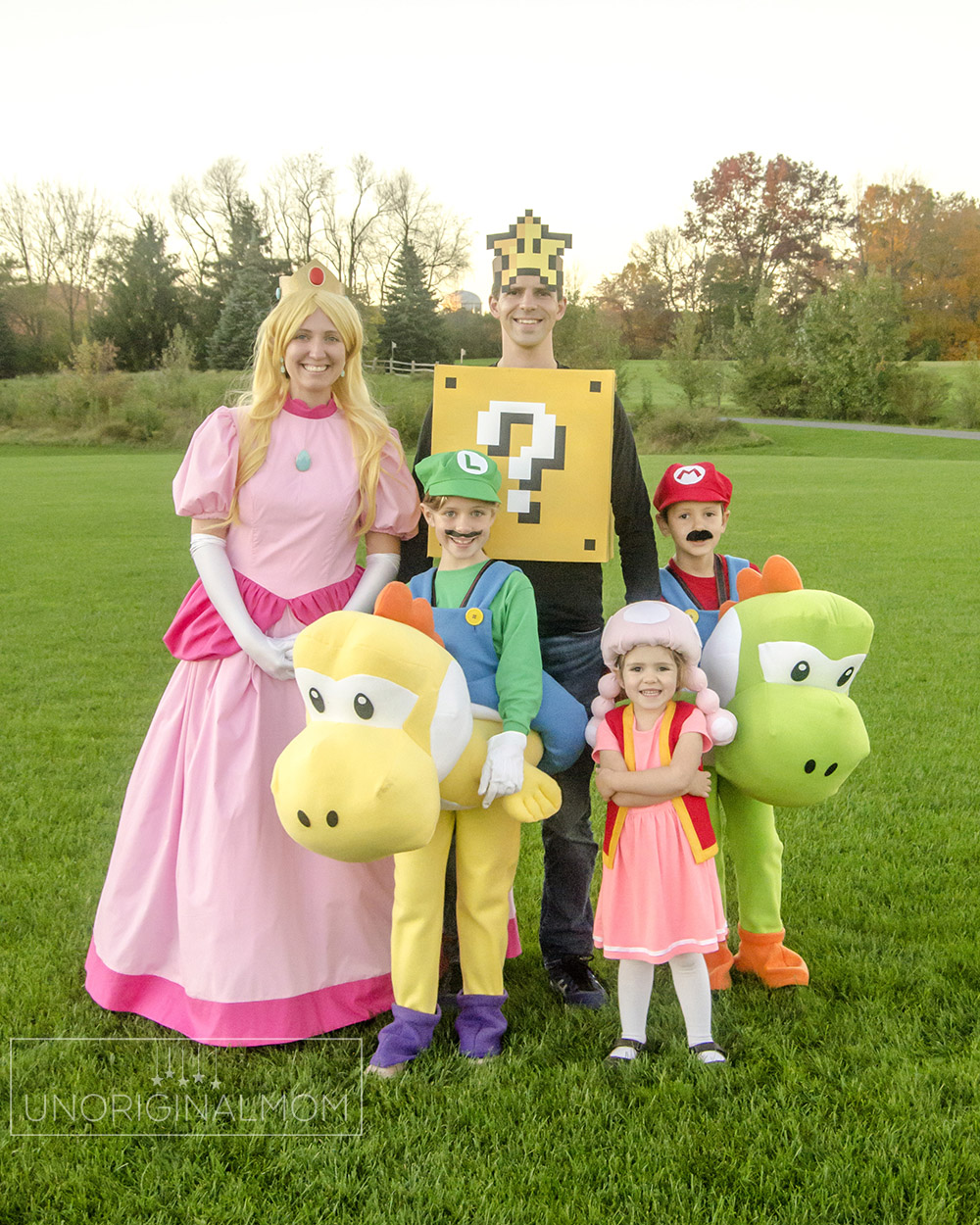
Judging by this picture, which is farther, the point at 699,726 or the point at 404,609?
the point at 699,726

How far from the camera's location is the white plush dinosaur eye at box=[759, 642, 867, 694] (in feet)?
9.77

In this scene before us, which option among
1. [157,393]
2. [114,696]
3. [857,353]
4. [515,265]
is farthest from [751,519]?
[857,353]

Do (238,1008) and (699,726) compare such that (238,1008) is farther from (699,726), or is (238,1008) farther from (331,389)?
(331,389)

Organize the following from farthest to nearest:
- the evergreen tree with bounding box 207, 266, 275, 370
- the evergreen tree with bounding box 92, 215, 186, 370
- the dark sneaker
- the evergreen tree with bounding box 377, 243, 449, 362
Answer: the evergreen tree with bounding box 92, 215, 186, 370, the evergreen tree with bounding box 207, 266, 275, 370, the evergreen tree with bounding box 377, 243, 449, 362, the dark sneaker

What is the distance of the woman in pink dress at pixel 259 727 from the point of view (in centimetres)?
319

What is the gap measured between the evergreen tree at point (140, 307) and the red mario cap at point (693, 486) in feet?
143

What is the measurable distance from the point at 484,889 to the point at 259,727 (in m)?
0.85

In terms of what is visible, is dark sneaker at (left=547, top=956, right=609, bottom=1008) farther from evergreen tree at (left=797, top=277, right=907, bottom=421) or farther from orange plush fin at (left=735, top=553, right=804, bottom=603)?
evergreen tree at (left=797, top=277, right=907, bottom=421)

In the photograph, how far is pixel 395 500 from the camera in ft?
11.1

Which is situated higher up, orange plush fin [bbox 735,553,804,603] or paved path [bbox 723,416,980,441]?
orange plush fin [bbox 735,553,804,603]

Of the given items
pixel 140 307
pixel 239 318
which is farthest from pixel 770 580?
pixel 140 307

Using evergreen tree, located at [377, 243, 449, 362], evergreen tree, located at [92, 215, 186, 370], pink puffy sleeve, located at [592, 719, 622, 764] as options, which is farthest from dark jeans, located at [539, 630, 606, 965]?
evergreen tree, located at [92, 215, 186, 370]

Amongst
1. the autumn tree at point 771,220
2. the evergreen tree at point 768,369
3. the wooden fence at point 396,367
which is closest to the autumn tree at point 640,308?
the autumn tree at point 771,220

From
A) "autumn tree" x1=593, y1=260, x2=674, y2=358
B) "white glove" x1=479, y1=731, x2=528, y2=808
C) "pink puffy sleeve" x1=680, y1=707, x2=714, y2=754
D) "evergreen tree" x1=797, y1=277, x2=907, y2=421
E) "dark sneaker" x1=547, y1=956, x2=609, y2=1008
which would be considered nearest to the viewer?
"white glove" x1=479, y1=731, x2=528, y2=808
